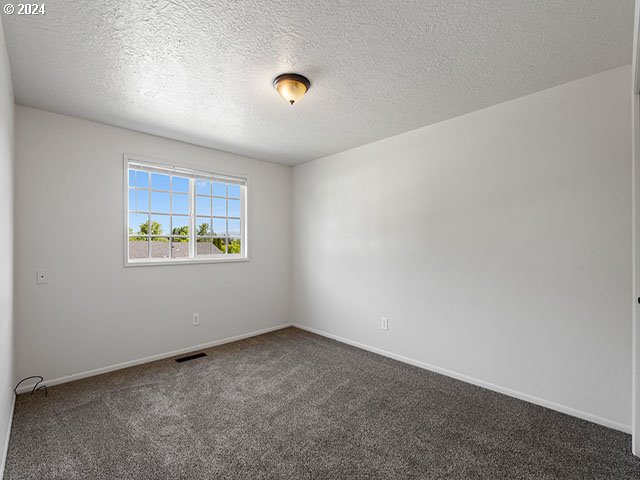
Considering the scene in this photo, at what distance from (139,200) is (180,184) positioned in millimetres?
508

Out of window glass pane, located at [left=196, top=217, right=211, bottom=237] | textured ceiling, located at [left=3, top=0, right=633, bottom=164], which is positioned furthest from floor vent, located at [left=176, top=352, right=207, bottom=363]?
textured ceiling, located at [left=3, top=0, right=633, bottom=164]

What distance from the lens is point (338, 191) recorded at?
415 cm

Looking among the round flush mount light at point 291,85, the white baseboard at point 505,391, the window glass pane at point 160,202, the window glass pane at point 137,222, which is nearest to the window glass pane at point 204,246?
the window glass pane at point 160,202

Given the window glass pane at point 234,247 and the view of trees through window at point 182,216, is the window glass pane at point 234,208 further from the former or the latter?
the window glass pane at point 234,247

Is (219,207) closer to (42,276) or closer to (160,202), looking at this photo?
(160,202)

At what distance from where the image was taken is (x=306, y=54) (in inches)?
79.5

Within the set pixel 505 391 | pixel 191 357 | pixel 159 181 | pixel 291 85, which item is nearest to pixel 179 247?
pixel 159 181

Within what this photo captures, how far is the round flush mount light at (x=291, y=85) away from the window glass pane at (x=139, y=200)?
2.05m

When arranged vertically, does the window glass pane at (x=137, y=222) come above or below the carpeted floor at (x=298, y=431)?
above

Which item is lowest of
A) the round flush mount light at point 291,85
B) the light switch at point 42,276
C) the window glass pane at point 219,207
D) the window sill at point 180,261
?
the light switch at point 42,276

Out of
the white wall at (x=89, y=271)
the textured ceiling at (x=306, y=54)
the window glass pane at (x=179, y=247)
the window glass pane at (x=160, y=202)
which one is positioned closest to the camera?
the textured ceiling at (x=306, y=54)

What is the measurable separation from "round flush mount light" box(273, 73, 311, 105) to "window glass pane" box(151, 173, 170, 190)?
197 centimetres

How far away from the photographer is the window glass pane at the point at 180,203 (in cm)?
371

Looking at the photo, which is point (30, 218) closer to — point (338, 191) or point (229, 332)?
point (229, 332)
